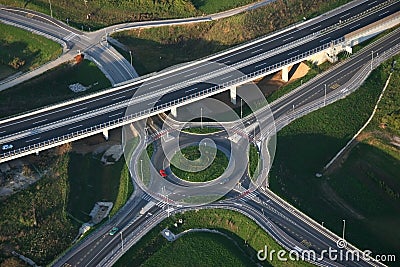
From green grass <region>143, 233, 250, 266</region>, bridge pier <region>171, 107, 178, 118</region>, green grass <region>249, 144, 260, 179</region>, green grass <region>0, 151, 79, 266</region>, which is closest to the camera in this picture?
green grass <region>143, 233, 250, 266</region>

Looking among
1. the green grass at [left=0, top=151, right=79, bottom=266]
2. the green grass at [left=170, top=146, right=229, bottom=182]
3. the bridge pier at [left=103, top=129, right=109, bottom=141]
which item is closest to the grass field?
the bridge pier at [left=103, top=129, right=109, bottom=141]

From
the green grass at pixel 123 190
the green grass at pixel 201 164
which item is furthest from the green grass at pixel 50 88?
the green grass at pixel 201 164

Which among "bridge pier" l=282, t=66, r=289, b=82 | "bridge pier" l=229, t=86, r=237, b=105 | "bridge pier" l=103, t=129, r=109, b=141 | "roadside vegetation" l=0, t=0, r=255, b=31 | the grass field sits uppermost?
"roadside vegetation" l=0, t=0, r=255, b=31

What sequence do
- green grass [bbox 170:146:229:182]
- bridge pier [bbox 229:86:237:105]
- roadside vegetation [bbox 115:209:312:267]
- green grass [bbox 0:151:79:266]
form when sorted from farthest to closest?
bridge pier [bbox 229:86:237:105]
green grass [bbox 170:146:229:182]
green grass [bbox 0:151:79:266]
roadside vegetation [bbox 115:209:312:267]

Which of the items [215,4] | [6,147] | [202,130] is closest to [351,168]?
[202,130]

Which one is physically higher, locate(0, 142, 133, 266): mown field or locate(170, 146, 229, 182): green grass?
locate(170, 146, 229, 182): green grass

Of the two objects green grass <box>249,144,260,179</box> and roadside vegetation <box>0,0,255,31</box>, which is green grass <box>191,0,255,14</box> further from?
green grass <box>249,144,260,179</box>

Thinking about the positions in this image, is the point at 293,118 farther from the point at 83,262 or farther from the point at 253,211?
the point at 83,262
